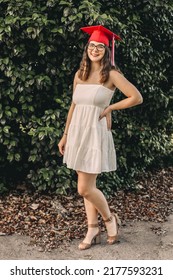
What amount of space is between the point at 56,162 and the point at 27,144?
396 mm

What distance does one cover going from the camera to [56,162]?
583cm

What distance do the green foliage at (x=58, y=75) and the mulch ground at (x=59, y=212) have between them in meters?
0.18

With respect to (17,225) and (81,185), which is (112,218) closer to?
(81,185)

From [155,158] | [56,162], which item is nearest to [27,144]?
[56,162]

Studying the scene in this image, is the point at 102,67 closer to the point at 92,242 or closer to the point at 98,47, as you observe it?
the point at 98,47

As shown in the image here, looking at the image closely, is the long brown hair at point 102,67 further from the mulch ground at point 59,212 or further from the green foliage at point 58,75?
the mulch ground at point 59,212

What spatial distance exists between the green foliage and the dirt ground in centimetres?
95

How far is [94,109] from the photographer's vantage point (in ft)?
14.4

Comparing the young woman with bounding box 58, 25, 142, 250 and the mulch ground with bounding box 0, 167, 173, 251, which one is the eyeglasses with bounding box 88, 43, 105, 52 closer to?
the young woman with bounding box 58, 25, 142, 250

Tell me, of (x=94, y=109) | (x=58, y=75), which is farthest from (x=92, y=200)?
(x=58, y=75)

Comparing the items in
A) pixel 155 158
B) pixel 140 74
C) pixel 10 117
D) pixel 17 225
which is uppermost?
pixel 140 74

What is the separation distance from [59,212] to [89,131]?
147cm

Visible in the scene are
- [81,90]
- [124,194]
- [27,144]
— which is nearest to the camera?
[81,90]

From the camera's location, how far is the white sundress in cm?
438
